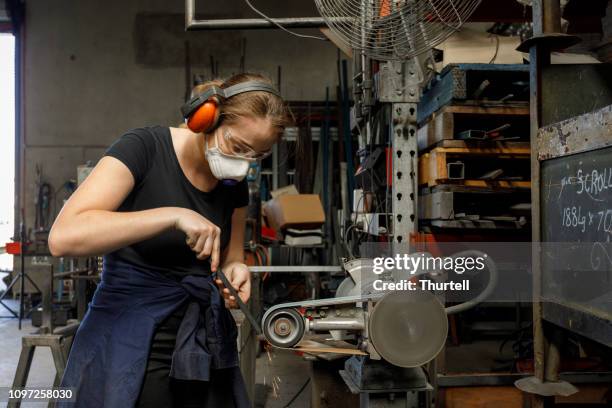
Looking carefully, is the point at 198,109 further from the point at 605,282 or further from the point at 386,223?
the point at 386,223

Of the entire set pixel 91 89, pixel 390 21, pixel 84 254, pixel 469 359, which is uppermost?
pixel 91 89

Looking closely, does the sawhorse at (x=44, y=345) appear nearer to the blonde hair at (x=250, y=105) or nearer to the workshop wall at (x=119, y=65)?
the blonde hair at (x=250, y=105)

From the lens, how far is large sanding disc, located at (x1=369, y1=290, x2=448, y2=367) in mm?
1279

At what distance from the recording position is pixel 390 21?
5.90 ft

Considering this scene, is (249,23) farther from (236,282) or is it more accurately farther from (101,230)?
(101,230)

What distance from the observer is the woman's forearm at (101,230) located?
906 millimetres

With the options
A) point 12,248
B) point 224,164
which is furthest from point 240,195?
point 12,248

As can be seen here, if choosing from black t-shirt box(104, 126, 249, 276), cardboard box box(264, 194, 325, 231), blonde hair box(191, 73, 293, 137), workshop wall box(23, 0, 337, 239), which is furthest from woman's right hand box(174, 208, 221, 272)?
workshop wall box(23, 0, 337, 239)

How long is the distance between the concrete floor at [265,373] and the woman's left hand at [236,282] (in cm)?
158

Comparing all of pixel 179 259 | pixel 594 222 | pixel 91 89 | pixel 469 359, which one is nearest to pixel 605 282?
pixel 594 222

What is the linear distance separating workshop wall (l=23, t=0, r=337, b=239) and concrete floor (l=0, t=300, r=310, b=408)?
2.90 metres

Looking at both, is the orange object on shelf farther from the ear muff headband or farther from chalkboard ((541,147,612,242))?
chalkboard ((541,147,612,242))

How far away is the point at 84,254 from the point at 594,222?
114 cm

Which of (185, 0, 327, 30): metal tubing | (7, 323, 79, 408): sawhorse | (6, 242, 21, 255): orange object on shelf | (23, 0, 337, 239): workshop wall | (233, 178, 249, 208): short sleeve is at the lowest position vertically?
(7, 323, 79, 408): sawhorse
